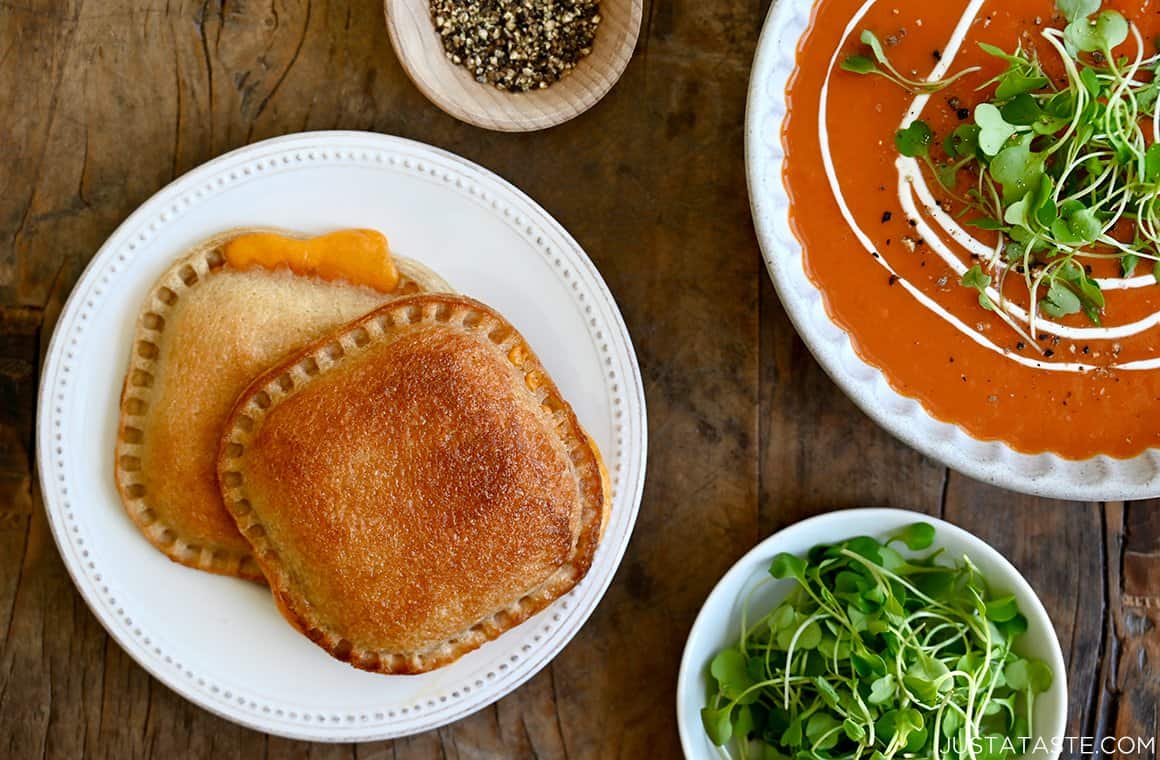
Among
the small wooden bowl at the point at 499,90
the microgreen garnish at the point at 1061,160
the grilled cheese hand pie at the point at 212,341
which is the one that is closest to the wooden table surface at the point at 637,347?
the small wooden bowl at the point at 499,90

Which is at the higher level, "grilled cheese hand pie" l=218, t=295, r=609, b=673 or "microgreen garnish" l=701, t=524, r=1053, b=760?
"grilled cheese hand pie" l=218, t=295, r=609, b=673

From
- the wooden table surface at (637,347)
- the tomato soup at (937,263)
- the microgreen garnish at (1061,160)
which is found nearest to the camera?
the microgreen garnish at (1061,160)

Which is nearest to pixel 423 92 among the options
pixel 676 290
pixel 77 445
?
pixel 676 290

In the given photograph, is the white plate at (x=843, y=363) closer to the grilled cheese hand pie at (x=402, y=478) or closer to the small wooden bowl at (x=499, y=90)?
the small wooden bowl at (x=499, y=90)

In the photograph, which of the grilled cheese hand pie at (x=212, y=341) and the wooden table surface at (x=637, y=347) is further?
the wooden table surface at (x=637, y=347)

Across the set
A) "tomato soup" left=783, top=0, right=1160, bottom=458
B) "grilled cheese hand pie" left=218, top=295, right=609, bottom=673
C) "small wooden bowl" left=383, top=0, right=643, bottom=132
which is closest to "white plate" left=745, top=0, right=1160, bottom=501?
"tomato soup" left=783, top=0, right=1160, bottom=458

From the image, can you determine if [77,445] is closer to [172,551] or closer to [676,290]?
[172,551]

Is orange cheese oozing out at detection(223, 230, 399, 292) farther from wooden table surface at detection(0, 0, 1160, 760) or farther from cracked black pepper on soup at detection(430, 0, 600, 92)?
cracked black pepper on soup at detection(430, 0, 600, 92)
